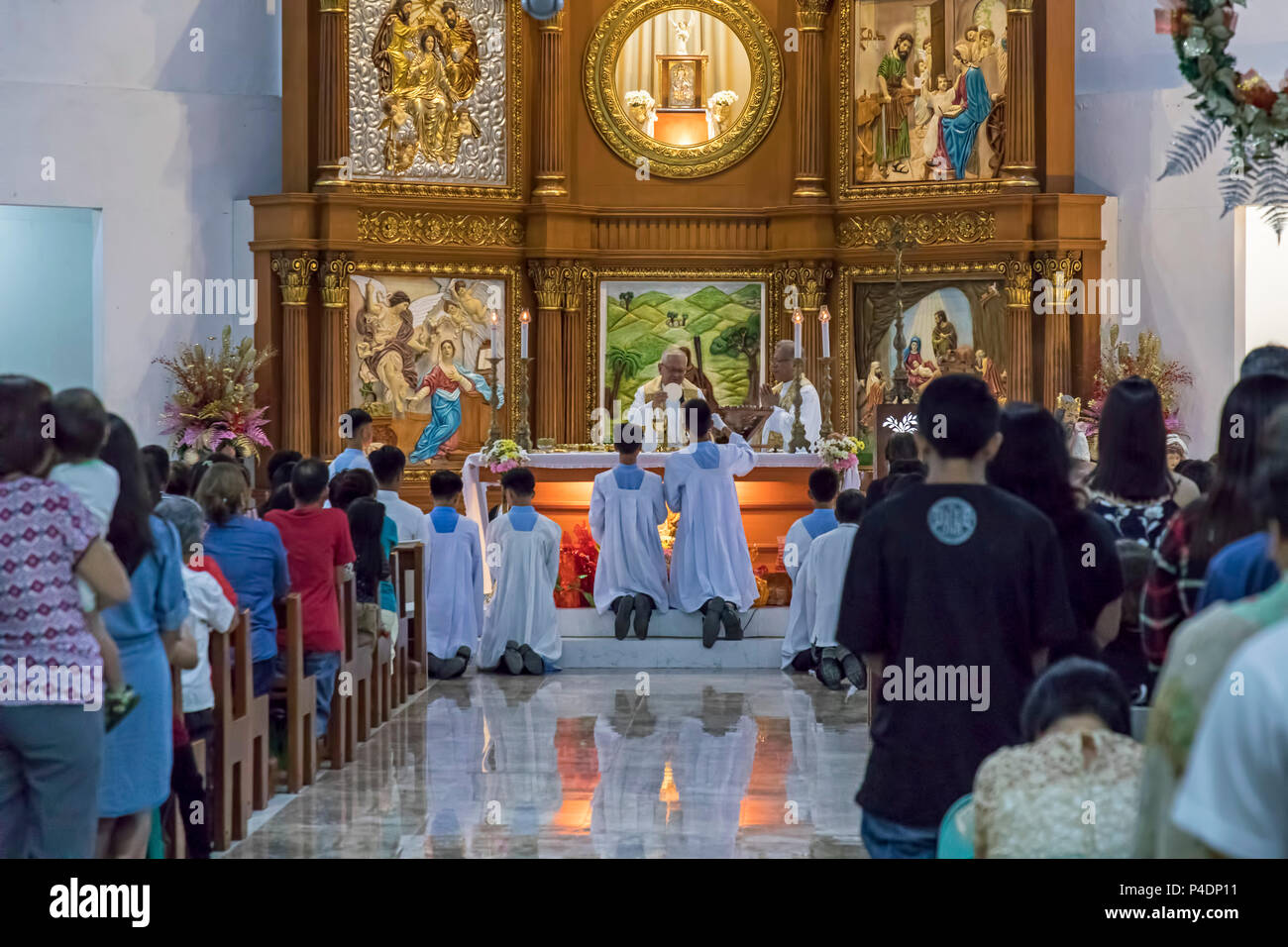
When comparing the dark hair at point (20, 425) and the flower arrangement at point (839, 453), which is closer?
the dark hair at point (20, 425)

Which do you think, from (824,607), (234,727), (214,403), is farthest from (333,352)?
(234,727)

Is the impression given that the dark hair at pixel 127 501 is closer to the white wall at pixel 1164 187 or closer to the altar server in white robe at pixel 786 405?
Answer: the altar server in white robe at pixel 786 405

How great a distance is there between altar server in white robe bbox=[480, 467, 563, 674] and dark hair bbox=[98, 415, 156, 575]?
22.4 feet

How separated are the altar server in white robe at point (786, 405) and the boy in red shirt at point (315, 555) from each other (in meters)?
6.11

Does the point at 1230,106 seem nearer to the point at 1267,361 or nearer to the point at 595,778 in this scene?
the point at 1267,361

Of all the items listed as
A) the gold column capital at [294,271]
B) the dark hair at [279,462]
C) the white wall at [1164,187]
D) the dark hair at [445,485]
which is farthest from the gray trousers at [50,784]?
the white wall at [1164,187]

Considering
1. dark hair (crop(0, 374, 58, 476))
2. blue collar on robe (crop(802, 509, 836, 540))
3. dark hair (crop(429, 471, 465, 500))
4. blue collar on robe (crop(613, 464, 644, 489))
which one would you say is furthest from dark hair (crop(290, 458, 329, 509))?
blue collar on robe (crop(802, 509, 836, 540))

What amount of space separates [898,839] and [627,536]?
27.5ft

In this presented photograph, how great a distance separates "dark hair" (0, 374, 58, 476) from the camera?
481 centimetres

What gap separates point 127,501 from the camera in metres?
5.39

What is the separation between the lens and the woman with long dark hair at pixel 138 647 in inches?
212
